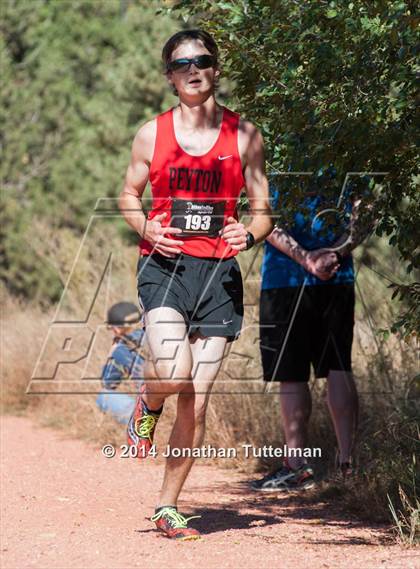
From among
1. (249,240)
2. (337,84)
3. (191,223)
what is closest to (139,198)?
(191,223)

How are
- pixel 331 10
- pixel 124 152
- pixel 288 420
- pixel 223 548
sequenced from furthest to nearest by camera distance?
pixel 124 152 → pixel 288 420 → pixel 223 548 → pixel 331 10

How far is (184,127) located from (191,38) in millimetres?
426

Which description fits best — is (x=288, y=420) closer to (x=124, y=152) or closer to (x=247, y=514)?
(x=247, y=514)

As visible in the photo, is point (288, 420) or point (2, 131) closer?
point (288, 420)

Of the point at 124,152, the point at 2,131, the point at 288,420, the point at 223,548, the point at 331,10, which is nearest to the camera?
the point at 331,10

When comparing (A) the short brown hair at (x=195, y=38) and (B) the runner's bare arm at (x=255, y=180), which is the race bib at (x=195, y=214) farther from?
(A) the short brown hair at (x=195, y=38)

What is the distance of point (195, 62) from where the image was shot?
17.9 ft

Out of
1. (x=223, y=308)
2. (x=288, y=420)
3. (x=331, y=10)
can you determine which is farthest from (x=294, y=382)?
(x=331, y=10)

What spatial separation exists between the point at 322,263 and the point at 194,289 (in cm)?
156

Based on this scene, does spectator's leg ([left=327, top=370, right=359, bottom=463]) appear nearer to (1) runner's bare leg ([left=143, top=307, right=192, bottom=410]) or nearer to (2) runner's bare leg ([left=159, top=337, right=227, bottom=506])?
(2) runner's bare leg ([left=159, top=337, right=227, bottom=506])

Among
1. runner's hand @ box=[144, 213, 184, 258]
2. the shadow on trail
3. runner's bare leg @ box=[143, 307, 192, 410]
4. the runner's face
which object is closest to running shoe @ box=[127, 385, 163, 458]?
runner's bare leg @ box=[143, 307, 192, 410]

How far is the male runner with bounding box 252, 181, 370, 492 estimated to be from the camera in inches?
274

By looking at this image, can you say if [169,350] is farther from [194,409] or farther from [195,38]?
[195,38]

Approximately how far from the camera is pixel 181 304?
5445 mm
